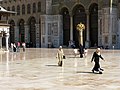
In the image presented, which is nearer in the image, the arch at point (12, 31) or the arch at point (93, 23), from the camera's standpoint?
the arch at point (93, 23)

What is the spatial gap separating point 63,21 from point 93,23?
651cm

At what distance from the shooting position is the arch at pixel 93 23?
48125 millimetres

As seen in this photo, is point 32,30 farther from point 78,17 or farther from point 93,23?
point 93,23

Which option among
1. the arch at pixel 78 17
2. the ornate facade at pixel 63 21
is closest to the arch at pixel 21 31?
the ornate facade at pixel 63 21

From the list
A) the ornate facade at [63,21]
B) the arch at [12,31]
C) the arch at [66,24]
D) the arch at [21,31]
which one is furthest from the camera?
the arch at [12,31]

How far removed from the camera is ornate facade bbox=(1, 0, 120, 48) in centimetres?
4328

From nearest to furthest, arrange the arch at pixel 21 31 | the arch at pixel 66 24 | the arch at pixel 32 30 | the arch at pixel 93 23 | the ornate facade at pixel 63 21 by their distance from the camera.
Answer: the ornate facade at pixel 63 21
the arch at pixel 93 23
the arch at pixel 66 24
the arch at pixel 32 30
the arch at pixel 21 31

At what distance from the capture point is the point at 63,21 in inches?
2092

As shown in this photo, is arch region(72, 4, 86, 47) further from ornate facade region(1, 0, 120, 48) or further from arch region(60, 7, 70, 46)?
arch region(60, 7, 70, 46)

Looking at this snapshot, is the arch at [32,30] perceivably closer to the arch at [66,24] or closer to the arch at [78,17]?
the arch at [66,24]

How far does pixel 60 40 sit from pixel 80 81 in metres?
40.5

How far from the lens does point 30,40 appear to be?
5972cm

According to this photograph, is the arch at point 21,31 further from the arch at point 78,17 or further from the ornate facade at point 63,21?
the arch at point 78,17

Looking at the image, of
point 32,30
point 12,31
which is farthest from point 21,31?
point 32,30
